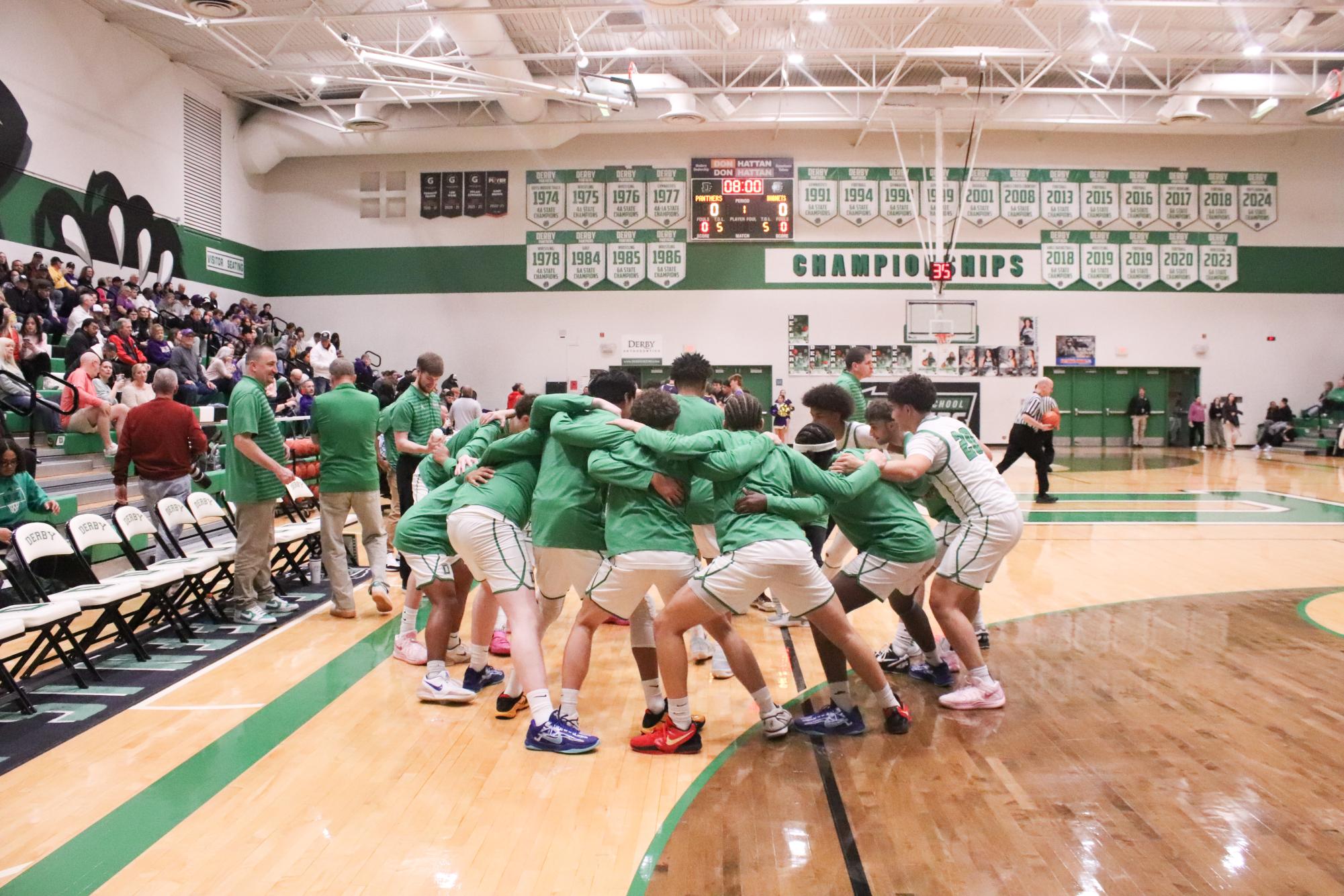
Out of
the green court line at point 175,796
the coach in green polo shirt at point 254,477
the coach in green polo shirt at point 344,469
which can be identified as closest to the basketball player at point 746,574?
the green court line at point 175,796

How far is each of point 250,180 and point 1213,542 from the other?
69.2 feet

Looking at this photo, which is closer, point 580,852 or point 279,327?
point 580,852

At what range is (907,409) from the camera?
4.46 metres

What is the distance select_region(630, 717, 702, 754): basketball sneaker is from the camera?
3725 mm

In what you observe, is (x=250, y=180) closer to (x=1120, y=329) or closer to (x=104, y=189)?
(x=104, y=189)

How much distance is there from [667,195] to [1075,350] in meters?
10.3

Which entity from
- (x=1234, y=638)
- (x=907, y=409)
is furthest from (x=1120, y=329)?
(x=907, y=409)

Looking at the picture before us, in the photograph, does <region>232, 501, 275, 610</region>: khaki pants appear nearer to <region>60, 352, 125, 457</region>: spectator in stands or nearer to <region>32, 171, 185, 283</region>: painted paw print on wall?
<region>60, 352, 125, 457</region>: spectator in stands

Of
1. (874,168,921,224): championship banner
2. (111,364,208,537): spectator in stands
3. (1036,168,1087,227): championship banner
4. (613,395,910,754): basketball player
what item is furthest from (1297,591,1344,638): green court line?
(1036,168,1087,227): championship banner

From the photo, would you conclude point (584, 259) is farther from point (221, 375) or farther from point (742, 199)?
point (221, 375)

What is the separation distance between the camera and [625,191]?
21.4 metres

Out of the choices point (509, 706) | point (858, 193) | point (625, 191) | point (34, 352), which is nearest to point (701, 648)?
point (509, 706)

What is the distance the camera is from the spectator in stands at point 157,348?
13055 millimetres

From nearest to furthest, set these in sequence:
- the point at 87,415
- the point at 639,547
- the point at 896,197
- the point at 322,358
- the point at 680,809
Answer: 1. the point at 680,809
2. the point at 639,547
3. the point at 87,415
4. the point at 322,358
5. the point at 896,197
